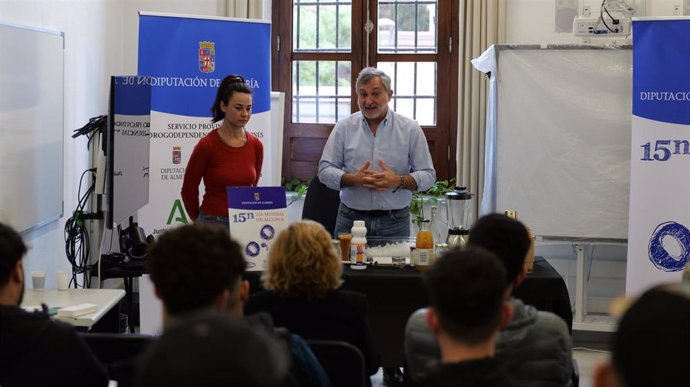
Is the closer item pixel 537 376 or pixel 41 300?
pixel 537 376

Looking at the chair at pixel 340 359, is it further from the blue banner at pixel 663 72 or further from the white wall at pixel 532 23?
the white wall at pixel 532 23

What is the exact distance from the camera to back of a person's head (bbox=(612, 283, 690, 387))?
1093mm

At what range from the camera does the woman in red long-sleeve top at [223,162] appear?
4.56 meters

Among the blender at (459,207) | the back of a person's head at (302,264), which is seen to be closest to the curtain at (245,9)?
the blender at (459,207)

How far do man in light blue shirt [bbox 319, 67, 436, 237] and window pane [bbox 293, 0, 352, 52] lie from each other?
2.03m

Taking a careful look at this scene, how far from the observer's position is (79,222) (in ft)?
18.5

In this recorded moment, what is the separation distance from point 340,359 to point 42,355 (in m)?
0.79

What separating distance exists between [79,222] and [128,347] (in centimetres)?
318

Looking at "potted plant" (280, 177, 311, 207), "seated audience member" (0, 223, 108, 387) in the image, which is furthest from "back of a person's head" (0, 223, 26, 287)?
"potted plant" (280, 177, 311, 207)

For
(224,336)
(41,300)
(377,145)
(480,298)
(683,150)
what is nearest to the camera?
(224,336)

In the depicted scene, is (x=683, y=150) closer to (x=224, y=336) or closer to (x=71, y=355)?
(x=71, y=355)

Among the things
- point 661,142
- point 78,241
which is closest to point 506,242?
point 661,142

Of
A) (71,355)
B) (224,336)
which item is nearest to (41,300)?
(71,355)

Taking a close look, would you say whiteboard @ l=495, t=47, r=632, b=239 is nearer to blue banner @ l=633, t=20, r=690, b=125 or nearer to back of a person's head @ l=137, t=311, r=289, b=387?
blue banner @ l=633, t=20, r=690, b=125
